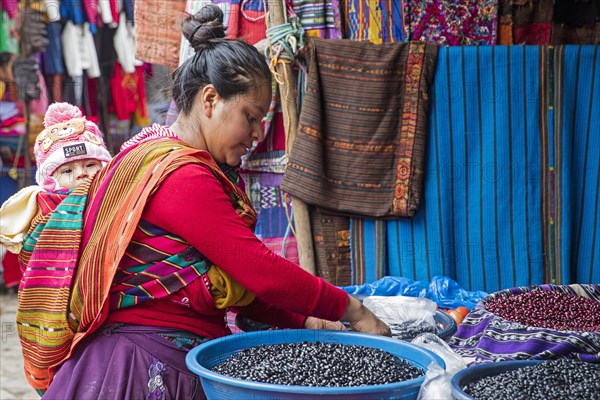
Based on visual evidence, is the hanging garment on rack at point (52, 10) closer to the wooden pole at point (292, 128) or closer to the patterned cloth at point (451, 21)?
the wooden pole at point (292, 128)

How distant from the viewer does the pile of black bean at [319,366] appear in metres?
1.49

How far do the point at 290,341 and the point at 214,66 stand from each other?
0.74 metres

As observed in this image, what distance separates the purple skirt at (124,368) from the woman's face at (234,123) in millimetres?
500

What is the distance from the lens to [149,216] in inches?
66.5

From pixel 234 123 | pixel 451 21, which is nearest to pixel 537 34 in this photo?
pixel 451 21

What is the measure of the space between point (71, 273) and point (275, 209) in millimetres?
1977

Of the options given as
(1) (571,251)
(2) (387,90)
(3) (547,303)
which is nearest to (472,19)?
(2) (387,90)

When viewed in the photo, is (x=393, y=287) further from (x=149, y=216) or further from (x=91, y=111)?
(x=91, y=111)

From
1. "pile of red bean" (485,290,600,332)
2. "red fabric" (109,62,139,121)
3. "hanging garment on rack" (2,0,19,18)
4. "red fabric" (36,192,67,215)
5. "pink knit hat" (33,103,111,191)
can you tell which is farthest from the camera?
"red fabric" (109,62,139,121)

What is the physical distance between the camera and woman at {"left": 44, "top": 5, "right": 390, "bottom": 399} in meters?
1.66

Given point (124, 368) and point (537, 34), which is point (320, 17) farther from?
point (124, 368)

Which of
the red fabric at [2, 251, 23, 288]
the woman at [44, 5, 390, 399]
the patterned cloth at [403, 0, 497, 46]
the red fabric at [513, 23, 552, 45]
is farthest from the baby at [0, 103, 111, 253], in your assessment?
the red fabric at [2, 251, 23, 288]

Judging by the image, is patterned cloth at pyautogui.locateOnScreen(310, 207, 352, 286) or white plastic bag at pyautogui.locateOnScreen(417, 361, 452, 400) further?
patterned cloth at pyautogui.locateOnScreen(310, 207, 352, 286)

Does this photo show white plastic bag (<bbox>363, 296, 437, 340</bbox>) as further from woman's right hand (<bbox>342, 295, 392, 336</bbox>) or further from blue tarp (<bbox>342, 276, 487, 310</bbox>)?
blue tarp (<bbox>342, 276, 487, 310</bbox>)
